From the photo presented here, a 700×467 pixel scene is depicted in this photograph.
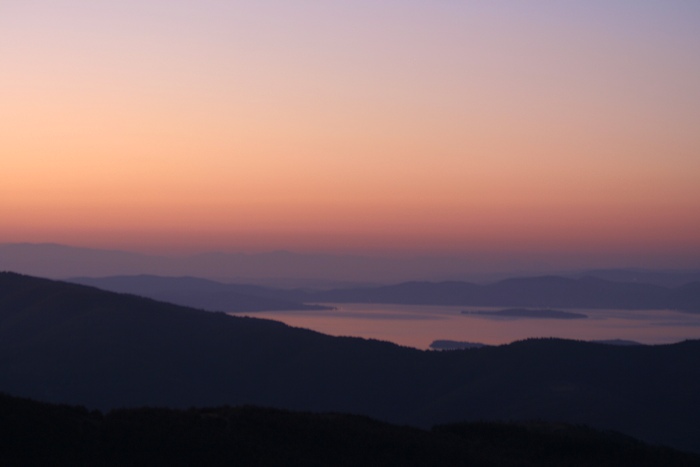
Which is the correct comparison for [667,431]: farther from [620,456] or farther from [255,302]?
[255,302]

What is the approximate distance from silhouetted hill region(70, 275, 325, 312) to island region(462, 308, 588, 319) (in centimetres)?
3398

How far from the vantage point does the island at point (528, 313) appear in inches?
6324

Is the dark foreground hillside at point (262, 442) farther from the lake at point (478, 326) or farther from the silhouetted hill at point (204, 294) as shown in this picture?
the silhouetted hill at point (204, 294)

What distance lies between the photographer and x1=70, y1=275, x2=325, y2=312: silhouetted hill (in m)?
157

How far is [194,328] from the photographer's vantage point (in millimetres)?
81250

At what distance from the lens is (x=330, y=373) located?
69.9 m

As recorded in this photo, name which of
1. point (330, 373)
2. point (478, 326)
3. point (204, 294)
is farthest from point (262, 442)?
point (204, 294)

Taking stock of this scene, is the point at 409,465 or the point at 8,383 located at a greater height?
the point at 409,465

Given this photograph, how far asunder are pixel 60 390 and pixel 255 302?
10674 cm

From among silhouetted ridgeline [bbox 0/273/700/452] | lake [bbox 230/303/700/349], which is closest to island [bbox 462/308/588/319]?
lake [bbox 230/303/700/349]

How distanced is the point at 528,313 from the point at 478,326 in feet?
130

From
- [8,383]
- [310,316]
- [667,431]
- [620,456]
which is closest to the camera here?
[620,456]

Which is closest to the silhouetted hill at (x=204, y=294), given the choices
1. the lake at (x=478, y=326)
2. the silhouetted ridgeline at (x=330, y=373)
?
the lake at (x=478, y=326)

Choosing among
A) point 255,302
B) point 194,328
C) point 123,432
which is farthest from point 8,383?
point 255,302
